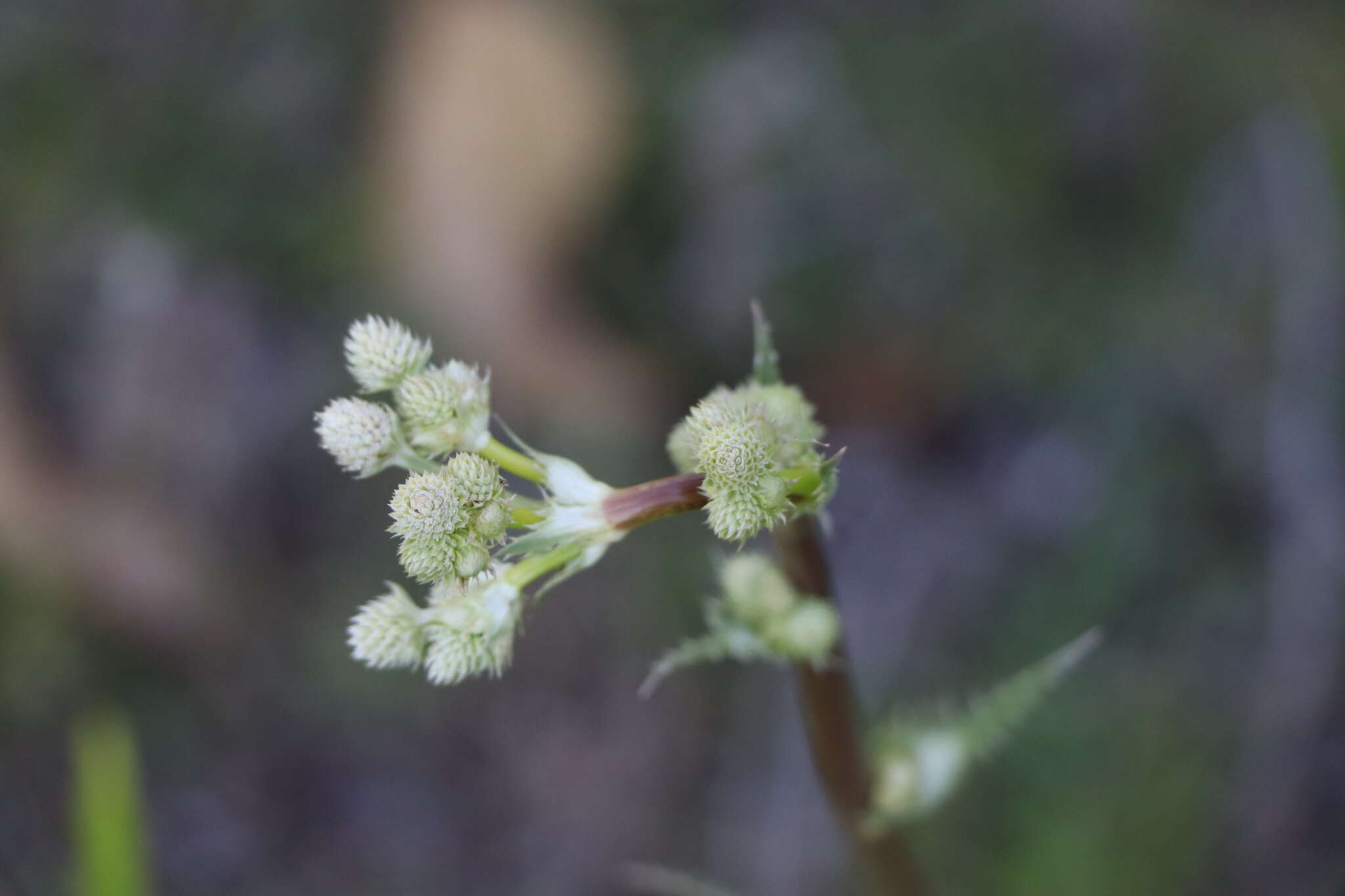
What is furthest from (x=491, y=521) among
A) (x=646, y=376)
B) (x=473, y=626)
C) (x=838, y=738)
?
(x=646, y=376)

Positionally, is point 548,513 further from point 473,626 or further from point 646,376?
point 646,376

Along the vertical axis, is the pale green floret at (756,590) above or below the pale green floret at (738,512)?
above

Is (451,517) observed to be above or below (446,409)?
below

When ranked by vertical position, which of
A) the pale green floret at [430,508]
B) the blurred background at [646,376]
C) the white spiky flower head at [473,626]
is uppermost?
the blurred background at [646,376]

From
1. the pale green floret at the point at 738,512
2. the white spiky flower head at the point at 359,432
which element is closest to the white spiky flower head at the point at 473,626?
the white spiky flower head at the point at 359,432

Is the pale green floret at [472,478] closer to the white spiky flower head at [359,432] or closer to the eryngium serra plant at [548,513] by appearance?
the eryngium serra plant at [548,513]

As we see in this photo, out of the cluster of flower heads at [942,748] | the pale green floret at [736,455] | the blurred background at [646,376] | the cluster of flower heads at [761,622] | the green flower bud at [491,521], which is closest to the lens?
the pale green floret at [736,455]
